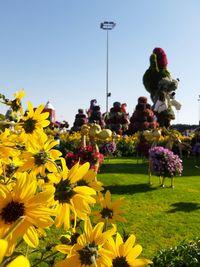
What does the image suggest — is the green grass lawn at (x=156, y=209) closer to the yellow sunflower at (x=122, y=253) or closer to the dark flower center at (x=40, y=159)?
the dark flower center at (x=40, y=159)

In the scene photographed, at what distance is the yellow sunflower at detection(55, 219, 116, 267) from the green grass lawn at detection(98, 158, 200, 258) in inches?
219

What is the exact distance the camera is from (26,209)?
1034 mm

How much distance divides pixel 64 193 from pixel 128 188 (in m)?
11.0

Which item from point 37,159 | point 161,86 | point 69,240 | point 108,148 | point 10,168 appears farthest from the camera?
point 161,86

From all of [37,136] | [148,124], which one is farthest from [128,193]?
[148,124]

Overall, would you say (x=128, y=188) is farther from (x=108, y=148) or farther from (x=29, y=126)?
(x=29, y=126)

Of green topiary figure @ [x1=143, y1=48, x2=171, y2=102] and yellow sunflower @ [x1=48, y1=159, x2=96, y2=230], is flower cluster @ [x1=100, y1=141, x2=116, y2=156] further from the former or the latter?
yellow sunflower @ [x1=48, y1=159, x2=96, y2=230]

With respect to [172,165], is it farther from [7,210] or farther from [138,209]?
[7,210]

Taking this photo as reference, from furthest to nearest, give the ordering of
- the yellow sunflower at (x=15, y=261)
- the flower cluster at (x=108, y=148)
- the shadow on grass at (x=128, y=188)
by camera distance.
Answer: the flower cluster at (x=108, y=148) < the shadow on grass at (x=128, y=188) < the yellow sunflower at (x=15, y=261)

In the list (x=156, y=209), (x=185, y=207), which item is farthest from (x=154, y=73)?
(x=156, y=209)

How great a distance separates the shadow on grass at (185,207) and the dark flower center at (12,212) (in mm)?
8918

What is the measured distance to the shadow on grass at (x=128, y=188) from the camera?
11.7 meters

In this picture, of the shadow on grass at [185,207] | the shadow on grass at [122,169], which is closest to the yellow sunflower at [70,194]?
the shadow on grass at [185,207]

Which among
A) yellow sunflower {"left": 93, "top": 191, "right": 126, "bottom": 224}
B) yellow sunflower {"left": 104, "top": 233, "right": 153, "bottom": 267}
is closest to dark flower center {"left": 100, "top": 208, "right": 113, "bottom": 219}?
yellow sunflower {"left": 93, "top": 191, "right": 126, "bottom": 224}
